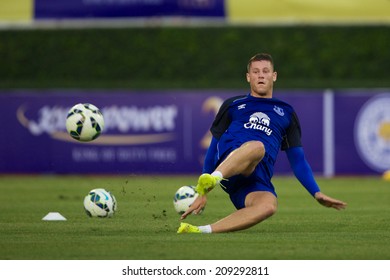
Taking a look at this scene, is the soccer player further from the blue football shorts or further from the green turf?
the green turf

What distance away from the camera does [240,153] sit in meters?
12.4

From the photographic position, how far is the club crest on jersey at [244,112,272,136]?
1305 centimetres

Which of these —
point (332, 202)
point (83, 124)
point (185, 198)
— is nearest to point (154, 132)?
point (185, 198)

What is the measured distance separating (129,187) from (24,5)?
6150mm

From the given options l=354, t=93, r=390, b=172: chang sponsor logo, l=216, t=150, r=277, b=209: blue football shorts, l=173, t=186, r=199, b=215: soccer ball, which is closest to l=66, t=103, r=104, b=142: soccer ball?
l=173, t=186, r=199, b=215: soccer ball

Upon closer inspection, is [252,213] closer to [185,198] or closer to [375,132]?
[185,198]

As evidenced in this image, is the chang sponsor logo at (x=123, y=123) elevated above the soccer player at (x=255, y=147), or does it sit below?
above

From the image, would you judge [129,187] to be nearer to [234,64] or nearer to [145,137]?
[145,137]

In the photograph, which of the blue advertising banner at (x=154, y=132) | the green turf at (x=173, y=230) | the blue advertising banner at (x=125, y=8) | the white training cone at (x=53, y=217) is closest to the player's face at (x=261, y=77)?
the green turf at (x=173, y=230)

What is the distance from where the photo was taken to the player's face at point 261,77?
1303 centimetres

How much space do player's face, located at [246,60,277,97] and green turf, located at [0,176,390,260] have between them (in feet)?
5.60

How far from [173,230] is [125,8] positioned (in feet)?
44.5

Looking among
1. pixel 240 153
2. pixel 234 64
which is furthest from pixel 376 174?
pixel 240 153

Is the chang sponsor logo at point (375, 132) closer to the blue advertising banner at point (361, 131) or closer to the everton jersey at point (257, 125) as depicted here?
the blue advertising banner at point (361, 131)
